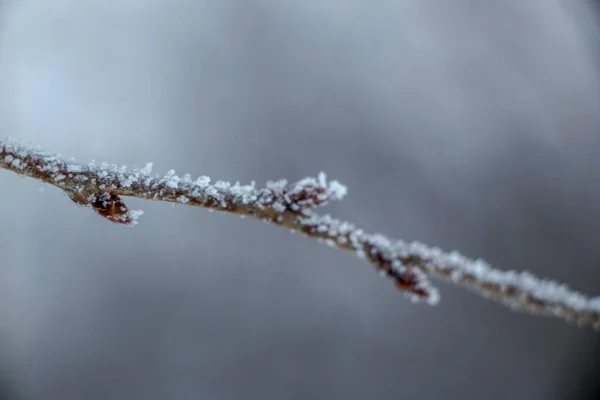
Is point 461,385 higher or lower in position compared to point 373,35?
lower

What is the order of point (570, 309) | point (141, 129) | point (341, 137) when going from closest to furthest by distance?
point (570, 309) → point (141, 129) → point (341, 137)

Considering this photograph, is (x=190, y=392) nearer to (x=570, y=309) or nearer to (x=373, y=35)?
(x=373, y=35)

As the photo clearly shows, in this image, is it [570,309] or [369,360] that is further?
[369,360]

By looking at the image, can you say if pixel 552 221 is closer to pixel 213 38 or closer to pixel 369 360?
pixel 369 360

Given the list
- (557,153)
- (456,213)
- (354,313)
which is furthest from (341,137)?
(557,153)

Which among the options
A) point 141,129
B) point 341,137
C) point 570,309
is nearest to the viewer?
point 570,309

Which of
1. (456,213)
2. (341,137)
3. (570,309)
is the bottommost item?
(570,309)
